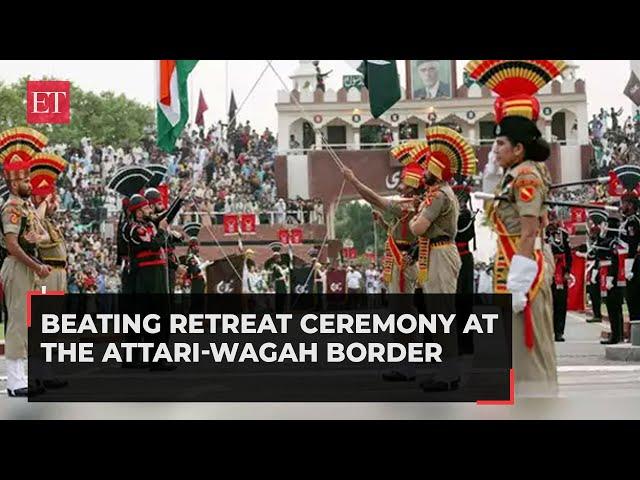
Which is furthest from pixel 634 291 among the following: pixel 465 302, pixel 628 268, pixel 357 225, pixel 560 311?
pixel 357 225

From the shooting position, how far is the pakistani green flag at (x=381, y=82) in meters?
14.0

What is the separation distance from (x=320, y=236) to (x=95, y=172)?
921cm

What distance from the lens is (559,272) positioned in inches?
634

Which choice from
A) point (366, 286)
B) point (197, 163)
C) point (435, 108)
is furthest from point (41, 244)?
point (435, 108)

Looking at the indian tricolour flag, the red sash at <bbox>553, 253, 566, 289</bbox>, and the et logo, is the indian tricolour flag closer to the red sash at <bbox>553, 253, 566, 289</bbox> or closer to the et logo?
the red sash at <bbox>553, 253, 566, 289</bbox>

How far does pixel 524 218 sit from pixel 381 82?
7.45 meters

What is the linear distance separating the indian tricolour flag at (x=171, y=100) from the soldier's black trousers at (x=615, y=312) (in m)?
7.14

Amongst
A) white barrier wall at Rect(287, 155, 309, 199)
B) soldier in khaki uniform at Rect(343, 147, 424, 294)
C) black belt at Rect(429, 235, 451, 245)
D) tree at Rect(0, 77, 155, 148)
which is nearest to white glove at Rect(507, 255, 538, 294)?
black belt at Rect(429, 235, 451, 245)

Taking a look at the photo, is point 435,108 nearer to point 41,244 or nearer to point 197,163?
point 197,163

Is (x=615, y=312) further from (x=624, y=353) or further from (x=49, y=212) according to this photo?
(x=49, y=212)

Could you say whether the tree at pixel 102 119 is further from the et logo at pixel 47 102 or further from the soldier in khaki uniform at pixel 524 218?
the soldier in khaki uniform at pixel 524 218
